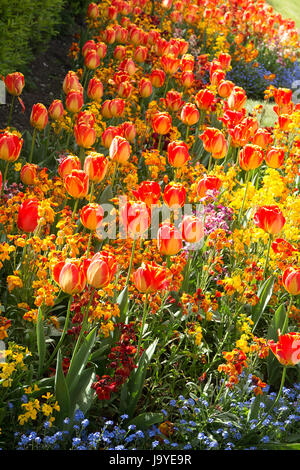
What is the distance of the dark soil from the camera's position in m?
5.55

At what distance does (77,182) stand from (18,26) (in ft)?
9.17

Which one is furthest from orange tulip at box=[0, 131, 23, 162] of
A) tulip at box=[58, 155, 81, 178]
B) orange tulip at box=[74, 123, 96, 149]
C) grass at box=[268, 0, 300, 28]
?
grass at box=[268, 0, 300, 28]

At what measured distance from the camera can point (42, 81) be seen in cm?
648

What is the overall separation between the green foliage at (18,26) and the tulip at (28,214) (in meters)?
2.34

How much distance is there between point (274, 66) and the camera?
9664mm

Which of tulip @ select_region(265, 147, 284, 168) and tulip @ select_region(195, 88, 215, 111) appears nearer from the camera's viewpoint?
tulip @ select_region(265, 147, 284, 168)

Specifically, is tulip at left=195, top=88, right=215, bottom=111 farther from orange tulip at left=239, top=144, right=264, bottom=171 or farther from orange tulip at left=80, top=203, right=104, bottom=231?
orange tulip at left=80, top=203, right=104, bottom=231

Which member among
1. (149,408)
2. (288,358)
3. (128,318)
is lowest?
(149,408)

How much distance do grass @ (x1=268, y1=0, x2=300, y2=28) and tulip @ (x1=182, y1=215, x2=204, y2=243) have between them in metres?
15.5

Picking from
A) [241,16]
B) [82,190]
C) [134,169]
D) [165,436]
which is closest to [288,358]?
[165,436]

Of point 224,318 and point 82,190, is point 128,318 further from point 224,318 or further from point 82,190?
point 82,190

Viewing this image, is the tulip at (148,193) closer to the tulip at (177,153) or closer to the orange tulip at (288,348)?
the tulip at (177,153)

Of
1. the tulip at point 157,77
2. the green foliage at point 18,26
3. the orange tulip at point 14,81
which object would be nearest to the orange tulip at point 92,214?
the orange tulip at point 14,81

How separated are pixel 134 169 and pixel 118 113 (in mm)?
454
